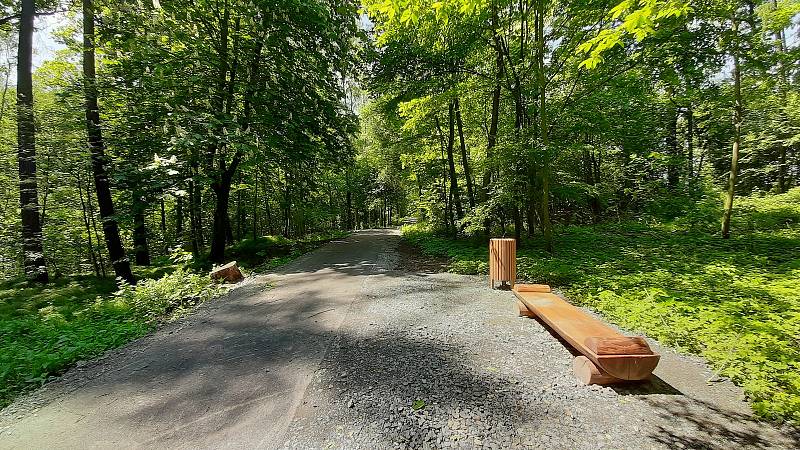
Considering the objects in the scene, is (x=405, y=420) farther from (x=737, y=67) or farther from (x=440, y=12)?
(x=737, y=67)

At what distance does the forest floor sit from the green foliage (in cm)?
30

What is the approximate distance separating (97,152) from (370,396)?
30.3ft

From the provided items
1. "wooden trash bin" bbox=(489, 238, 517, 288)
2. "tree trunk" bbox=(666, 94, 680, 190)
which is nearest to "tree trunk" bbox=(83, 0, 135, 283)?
"wooden trash bin" bbox=(489, 238, 517, 288)

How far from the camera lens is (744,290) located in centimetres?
486

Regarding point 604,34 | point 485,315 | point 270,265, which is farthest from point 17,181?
point 604,34

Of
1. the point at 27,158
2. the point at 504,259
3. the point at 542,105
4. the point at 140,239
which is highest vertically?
the point at 542,105

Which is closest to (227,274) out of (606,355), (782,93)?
(606,355)

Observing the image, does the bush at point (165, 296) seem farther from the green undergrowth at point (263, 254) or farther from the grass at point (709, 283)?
the grass at point (709, 283)

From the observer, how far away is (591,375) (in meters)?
3.00

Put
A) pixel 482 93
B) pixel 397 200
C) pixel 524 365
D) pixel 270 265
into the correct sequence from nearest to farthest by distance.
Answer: pixel 524 365 → pixel 270 265 → pixel 482 93 → pixel 397 200

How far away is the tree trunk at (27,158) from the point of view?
286 inches

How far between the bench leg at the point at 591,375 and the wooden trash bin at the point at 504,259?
321 centimetres

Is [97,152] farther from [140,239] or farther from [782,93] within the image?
[782,93]

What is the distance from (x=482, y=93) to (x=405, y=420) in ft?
35.9
